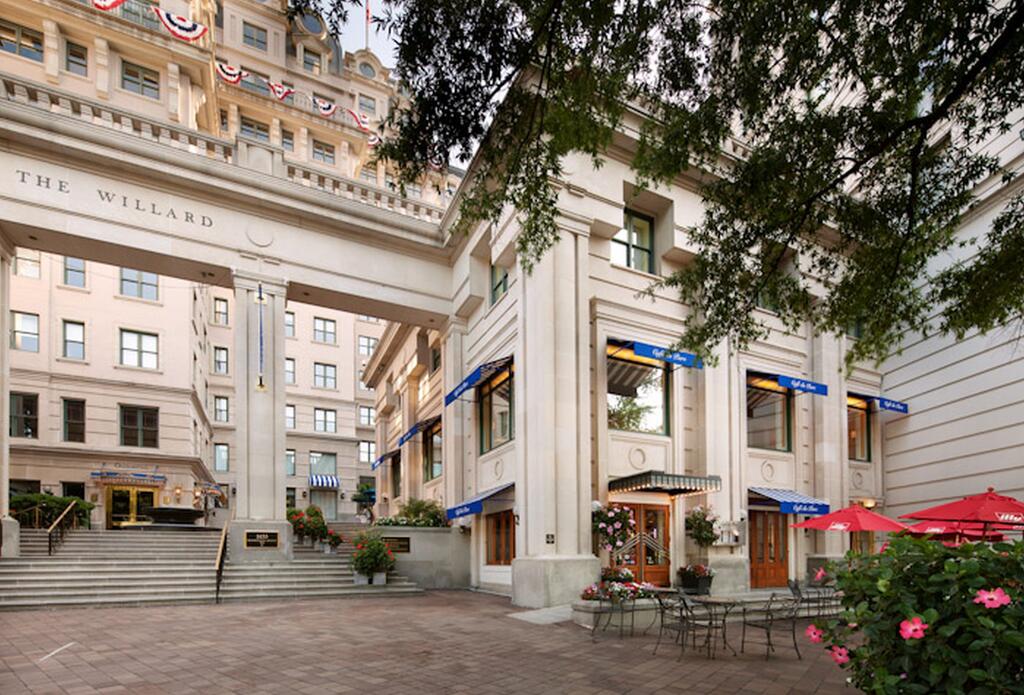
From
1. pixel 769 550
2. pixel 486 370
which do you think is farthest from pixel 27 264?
pixel 769 550

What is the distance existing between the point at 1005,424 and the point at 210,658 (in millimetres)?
Result: 20765

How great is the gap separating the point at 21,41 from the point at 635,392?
3168 centimetres

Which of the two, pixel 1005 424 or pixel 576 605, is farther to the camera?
pixel 1005 424

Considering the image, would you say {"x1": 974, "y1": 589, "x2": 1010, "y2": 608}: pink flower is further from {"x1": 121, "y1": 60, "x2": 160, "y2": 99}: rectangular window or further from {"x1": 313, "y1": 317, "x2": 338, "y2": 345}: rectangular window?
{"x1": 313, "y1": 317, "x2": 338, "y2": 345}: rectangular window

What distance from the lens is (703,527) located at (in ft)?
52.0

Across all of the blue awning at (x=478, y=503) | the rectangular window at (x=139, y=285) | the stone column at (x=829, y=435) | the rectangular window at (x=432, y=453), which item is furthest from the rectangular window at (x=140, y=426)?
the stone column at (x=829, y=435)

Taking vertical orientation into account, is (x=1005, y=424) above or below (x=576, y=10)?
below

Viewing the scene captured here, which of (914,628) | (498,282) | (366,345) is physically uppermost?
(366,345)

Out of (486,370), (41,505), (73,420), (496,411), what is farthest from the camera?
(73,420)

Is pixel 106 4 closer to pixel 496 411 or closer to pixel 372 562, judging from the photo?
pixel 496 411

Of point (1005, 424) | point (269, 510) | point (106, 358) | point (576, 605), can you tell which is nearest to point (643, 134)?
point (576, 605)

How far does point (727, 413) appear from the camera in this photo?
17375mm

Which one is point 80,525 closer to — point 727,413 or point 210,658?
point 210,658

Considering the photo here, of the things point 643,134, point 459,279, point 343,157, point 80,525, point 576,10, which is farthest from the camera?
point 343,157
